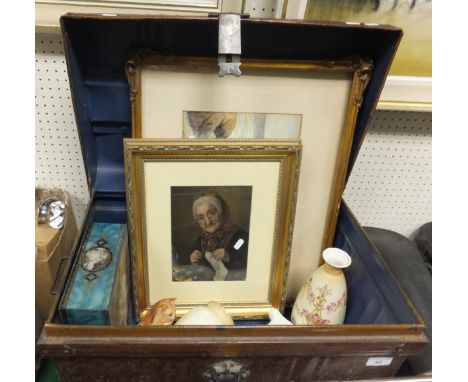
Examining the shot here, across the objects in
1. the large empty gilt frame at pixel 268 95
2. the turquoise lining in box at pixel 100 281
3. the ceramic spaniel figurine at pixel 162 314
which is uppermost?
the large empty gilt frame at pixel 268 95

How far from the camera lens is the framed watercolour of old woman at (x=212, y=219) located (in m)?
0.72

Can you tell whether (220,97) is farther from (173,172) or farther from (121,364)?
(121,364)

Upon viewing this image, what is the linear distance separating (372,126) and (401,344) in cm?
57

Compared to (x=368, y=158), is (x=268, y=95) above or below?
above

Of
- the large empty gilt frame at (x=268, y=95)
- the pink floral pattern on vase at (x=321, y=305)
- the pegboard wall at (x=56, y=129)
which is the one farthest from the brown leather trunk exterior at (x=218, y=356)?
the pegboard wall at (x=56, y=129)

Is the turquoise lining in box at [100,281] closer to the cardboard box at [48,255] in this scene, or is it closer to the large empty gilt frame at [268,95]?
the cardboard box at [48,255]

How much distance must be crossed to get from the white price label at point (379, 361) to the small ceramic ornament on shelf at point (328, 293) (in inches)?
4.6

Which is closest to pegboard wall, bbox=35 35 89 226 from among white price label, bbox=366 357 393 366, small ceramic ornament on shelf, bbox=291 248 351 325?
small ceramic ornament on shelf, bbox=291 248 351 325

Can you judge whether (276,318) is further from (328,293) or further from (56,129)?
(56,129)

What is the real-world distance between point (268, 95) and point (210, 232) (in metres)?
0.30

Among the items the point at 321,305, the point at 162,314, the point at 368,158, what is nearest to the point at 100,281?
the point at 162,314

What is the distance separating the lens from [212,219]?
0.79 metres

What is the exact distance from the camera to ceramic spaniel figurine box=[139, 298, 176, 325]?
75 centimetres

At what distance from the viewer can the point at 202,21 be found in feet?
2.02
